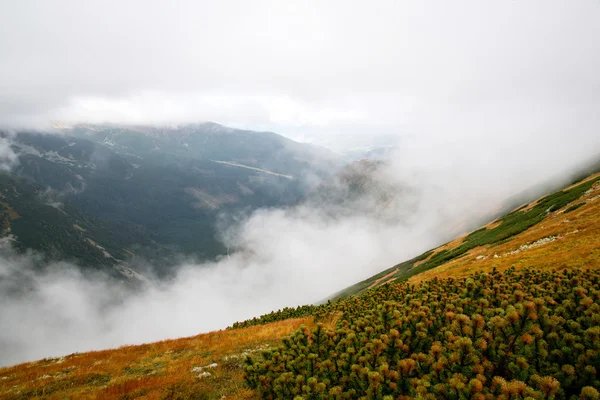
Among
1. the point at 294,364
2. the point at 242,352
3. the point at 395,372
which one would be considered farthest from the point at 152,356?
the point at 395,372

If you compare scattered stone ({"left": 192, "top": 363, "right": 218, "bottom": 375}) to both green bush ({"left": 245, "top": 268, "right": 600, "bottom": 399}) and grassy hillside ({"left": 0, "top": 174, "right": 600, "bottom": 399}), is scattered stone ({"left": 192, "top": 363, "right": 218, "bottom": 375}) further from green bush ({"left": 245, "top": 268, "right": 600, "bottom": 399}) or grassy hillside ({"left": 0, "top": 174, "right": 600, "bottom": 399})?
green bush ({"left": 245, "top": 268, "right": 600, "bottom": 399})

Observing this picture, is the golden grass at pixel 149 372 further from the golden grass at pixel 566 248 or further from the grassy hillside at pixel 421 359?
the golden grass at pixel 566 248

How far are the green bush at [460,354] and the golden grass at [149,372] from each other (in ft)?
13.0

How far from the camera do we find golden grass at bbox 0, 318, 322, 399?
13758 mm

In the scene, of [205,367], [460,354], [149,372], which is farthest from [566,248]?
[149,372]

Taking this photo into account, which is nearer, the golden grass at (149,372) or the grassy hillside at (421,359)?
the grassy hillside at (421,359)

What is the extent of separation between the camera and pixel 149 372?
17.3 metres

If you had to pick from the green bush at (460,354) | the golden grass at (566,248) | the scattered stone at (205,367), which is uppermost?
the scattered stone at (205,367)

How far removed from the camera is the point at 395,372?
7.30m

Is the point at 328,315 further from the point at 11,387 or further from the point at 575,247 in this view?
the point at 575,247

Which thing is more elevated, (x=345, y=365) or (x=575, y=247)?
(x=345, y=365)

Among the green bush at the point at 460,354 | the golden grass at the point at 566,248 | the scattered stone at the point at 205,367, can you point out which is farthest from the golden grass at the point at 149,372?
the golden grass at the point at 566,248

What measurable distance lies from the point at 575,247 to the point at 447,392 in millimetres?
27805

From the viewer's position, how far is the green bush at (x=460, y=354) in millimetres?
6379
